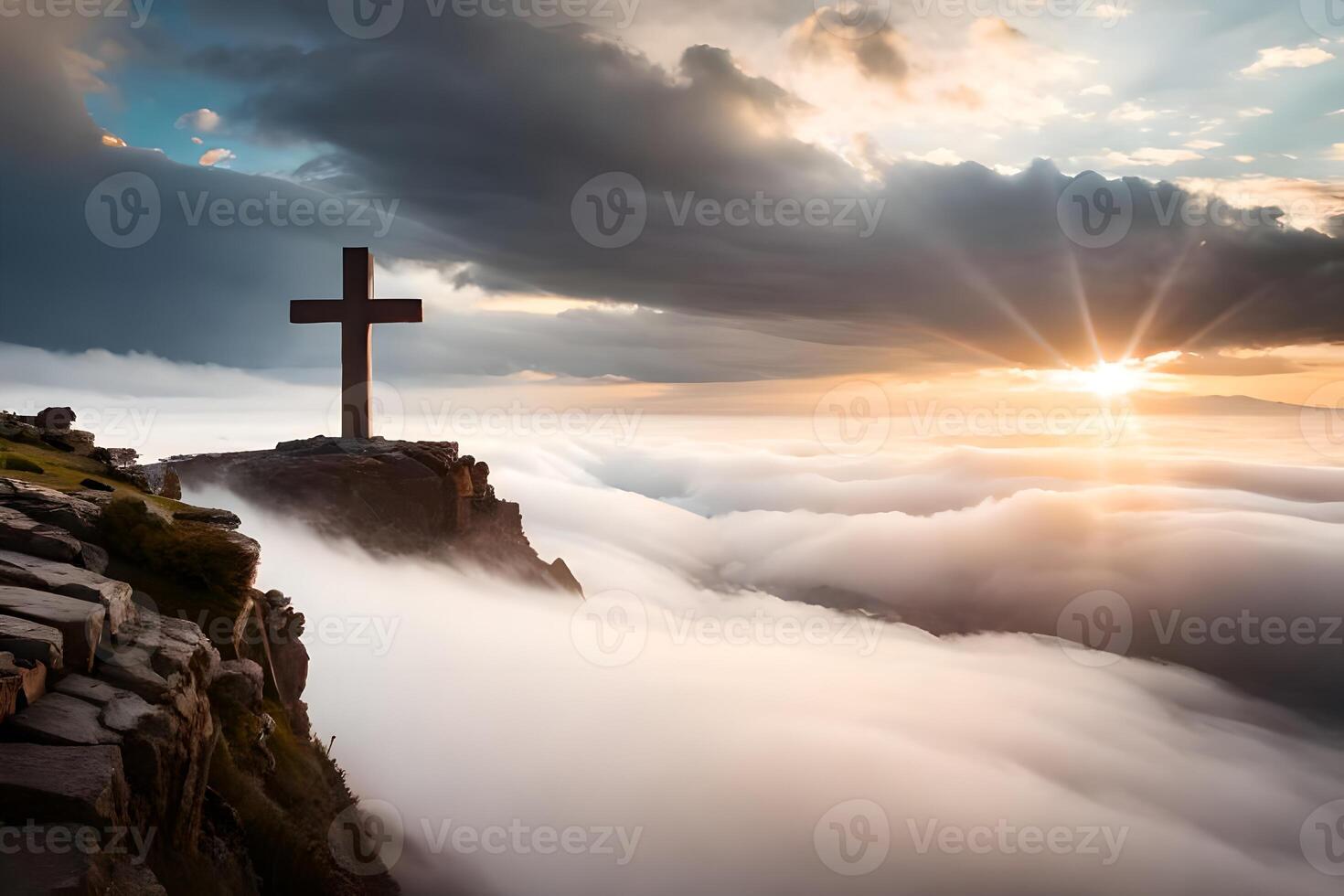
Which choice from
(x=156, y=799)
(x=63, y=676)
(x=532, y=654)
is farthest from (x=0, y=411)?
(x=532, y=654)

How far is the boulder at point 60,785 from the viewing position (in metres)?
4.92

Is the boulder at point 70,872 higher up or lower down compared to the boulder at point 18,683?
lower down

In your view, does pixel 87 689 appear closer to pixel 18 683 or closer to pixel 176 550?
pixel 18 683

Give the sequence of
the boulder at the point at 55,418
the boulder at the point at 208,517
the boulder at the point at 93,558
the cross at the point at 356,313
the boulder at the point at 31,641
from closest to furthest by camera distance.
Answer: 1. the boulder at the point at 31,641
2. the boulder at the point at 93,558
3. the boulder at the point at 208,517
4. the boulder at the point at 55,418
5. the cross at the point at 356,313

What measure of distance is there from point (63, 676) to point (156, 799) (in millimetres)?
1250

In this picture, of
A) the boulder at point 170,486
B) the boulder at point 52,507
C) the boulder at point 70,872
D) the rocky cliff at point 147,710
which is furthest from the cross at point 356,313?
the boulder at point 70,872

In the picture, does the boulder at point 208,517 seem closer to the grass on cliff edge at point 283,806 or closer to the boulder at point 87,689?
the grass on cliff edge at point 283,806

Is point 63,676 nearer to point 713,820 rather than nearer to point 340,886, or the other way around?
point 340,886

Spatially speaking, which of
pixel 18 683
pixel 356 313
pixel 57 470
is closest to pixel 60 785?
pixel 18 683

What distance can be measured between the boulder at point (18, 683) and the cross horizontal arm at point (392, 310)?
1772cm

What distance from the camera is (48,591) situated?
678 centimetres

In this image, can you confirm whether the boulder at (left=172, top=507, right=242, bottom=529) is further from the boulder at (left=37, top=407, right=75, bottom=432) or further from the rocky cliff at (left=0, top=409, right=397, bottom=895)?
the boulder at (left=37, top=407, right=75, bottom=432)

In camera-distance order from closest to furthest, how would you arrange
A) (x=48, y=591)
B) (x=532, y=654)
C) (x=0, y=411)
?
(x=48, y=591) → (x=0, y=411) → (x=532, y=654)

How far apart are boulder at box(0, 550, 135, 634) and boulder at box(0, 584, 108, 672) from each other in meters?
0.28
